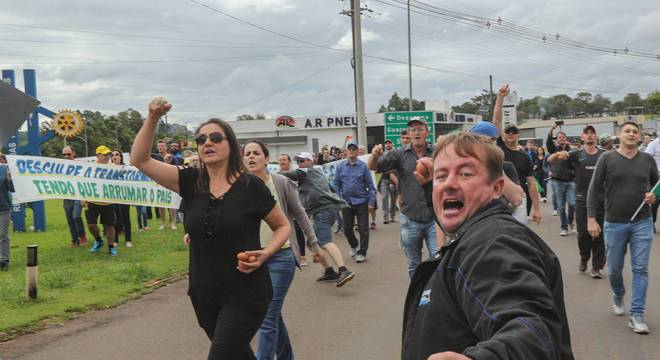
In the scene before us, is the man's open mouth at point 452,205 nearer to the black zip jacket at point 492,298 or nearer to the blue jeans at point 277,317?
the black zip jacket at point 492,298

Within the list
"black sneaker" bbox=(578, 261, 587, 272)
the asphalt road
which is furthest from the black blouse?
"black sneaker" bbox=(578, 261, 587, 272)

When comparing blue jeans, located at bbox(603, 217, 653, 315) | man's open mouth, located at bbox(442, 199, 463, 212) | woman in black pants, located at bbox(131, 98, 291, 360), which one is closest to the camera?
man's open mouth, located at bbox(442, 199, 463, 212)

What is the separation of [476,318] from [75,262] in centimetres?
966

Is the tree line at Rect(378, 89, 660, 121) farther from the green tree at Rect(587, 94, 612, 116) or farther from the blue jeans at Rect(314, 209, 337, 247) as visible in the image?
the blue jeans at Rect(314, 209, 337, 247)

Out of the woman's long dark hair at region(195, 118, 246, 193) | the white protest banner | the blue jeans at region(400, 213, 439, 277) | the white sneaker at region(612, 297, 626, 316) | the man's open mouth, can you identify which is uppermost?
the woman's long dark hair at region(195, 118, 246, 193)

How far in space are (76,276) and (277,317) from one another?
5.59m

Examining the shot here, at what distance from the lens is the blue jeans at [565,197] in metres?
11.5

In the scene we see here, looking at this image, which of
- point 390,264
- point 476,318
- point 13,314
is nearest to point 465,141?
point 476,318

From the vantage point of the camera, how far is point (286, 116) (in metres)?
57.4

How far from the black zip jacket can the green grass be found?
18.3 ft

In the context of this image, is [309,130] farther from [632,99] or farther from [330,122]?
[632,99]

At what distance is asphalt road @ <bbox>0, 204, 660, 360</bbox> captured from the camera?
524 centimetres

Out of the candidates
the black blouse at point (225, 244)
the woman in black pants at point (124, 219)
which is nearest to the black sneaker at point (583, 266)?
the black blouse at point (225, 244)

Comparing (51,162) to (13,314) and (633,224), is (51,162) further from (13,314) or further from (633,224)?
(633,224)
